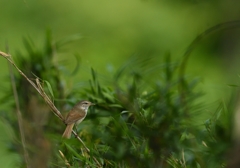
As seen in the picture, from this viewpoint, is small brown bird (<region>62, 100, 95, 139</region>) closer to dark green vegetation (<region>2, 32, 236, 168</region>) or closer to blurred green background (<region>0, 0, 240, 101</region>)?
dark green vegetation (<region>2, 32, 236, 168</region>)

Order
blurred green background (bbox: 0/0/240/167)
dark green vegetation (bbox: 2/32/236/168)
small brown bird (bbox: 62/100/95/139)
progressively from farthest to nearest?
blurred green background (bbox: 0/0/240/167)
small brown bird (bbox: 62/100/95/139)
dark green vegetation (bbox: 2/32/236/168)

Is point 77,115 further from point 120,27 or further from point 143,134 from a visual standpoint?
point 120,27

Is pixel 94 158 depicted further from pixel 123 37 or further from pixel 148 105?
pixel 123 37

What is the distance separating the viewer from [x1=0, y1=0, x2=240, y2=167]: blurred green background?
5230 mm

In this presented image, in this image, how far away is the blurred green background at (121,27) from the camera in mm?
5230

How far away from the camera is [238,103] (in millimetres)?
863

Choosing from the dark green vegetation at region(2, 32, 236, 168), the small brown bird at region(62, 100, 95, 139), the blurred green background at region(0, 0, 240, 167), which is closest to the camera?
the dark green vegetation at region(2, 32, 236, 168)

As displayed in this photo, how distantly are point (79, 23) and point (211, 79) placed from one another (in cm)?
181

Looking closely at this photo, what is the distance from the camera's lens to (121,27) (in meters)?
6.07

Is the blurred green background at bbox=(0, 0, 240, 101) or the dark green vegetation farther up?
the dark green vegetation

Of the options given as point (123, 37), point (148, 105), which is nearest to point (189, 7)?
point (123, 37)

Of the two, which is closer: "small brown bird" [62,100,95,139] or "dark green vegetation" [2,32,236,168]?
"dark green vegetation" [2,32,236,168]

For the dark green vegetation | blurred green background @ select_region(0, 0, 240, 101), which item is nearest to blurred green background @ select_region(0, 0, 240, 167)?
blurred green background @ select_region(0, 0, 240, 101)

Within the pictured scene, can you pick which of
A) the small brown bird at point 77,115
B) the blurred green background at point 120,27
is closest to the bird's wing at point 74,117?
the small brown bird at point 77,115
